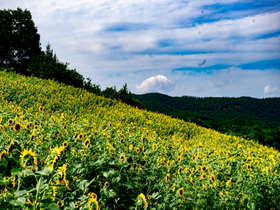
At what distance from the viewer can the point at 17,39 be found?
99.6 feet

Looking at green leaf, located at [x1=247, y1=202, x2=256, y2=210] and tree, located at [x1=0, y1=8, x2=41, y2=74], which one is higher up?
tree, located at [x1=0, y1=8, x2=41, y2=74]

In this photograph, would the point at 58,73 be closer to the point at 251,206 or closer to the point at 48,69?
the point at 48,69

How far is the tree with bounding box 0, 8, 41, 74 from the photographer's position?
97.3 feet

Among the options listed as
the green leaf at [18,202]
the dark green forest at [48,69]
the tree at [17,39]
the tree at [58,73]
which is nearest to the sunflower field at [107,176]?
the green leaf at [18,202]

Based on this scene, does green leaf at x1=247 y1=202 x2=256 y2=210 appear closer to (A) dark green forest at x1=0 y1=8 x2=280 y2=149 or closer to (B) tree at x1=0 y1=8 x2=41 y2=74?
(A) dark green forest at x1=0 y1=8 x2=280 y2=149

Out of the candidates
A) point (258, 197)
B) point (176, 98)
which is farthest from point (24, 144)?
point (176, 98)

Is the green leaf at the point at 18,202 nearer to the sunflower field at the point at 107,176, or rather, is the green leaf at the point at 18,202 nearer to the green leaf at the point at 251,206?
the sunflower field at the point at 107,176

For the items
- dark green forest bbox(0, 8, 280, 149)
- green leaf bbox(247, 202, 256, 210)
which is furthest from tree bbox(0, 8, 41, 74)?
green leaf bbox(247, 202, 256, 210)

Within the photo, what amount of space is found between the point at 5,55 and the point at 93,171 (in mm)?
31327

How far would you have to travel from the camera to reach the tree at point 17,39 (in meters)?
→ 29.7

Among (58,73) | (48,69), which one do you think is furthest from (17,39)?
(58,73)

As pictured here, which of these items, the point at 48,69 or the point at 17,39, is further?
the point at 17,39

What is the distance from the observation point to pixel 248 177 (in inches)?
199

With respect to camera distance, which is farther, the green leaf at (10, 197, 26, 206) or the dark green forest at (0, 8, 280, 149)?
the dark green forest at (0, 8, 280, 149)
